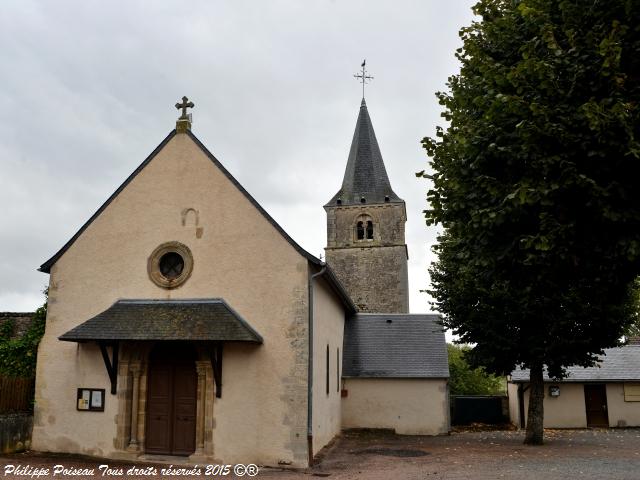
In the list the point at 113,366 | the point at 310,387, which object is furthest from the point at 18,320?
the point at 310,387

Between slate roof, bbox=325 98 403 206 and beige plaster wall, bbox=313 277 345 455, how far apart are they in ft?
69.9

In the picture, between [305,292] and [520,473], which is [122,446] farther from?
[520,473]

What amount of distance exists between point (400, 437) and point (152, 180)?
1195 cm

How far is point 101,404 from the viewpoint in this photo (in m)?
14.0

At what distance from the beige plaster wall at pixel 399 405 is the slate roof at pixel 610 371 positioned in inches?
207

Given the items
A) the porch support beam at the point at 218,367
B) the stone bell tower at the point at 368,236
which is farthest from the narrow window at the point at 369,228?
the porch support beam at the point at 218,367

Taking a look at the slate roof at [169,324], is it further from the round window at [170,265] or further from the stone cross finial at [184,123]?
the stone cross finial at [184,123]

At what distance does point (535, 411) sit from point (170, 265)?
35.9 feet

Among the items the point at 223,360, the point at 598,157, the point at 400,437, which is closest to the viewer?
the point at 598,157

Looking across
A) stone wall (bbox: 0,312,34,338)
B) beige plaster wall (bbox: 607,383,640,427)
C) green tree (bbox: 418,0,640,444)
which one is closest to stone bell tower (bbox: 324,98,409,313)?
beige plaster wall (bbox: 607,383,640,427)

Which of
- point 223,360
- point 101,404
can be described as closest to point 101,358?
point 101,404

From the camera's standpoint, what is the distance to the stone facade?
3806 centimetres

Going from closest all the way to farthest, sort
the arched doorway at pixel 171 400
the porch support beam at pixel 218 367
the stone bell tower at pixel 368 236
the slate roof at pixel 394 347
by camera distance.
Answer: the porch support beam at pixel 218 367
the arched doorway at pixel 171 400
the slate roof at pixel 394 347
the stone bell tower at pixel 368 236

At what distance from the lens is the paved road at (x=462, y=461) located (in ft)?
37.4
